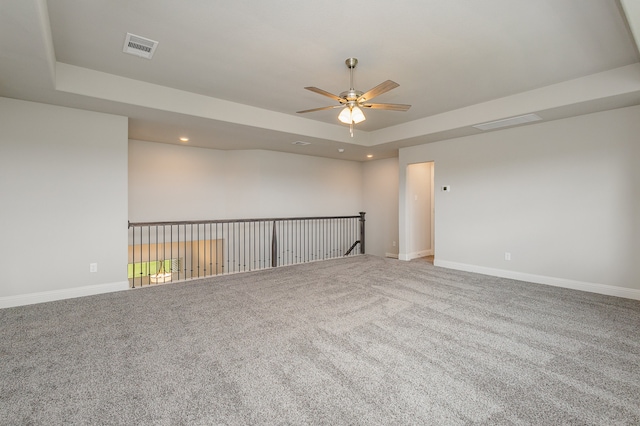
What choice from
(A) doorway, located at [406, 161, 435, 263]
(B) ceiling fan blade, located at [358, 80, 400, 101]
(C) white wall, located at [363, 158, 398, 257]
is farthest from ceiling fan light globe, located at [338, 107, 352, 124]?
(C) white wall, located at [363, 158, 398, 257]

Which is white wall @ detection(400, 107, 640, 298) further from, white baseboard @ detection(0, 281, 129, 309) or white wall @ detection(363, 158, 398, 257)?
white baseboard @ detection(0, 281, 129, 309)

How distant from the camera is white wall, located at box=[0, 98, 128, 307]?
3645 millimetres

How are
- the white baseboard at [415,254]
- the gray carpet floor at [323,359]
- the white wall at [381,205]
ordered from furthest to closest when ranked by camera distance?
the white wall at [381,205] → the white baseboard at [415,254] → the gray carpet floor at [323,359]

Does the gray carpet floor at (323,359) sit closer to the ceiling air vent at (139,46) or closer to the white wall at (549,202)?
the white wall at (549,202)

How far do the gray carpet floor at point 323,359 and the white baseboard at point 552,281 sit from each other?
199 mm

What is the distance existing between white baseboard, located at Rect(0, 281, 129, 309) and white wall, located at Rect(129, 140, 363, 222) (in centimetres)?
213

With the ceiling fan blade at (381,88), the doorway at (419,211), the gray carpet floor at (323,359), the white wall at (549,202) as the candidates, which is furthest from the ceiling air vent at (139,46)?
the doorway at (419,211)

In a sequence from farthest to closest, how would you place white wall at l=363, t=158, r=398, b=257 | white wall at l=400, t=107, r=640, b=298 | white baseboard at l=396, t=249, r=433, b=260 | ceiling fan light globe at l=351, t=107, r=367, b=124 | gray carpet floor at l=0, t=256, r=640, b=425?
white wall at l=363, t=158, r=398, b=257, white baseboard at l=396, t=249, r=433, b=260, white wall at l=400, t=107, r=640, b=298, ceiling fan light globe at l=351, t=107, r=367, b=124, gray carpet floor at l=0, t=256, r=640, b=425

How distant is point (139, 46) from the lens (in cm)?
298

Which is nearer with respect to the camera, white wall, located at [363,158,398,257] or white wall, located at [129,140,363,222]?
white wall, located at [129,140,363,222]

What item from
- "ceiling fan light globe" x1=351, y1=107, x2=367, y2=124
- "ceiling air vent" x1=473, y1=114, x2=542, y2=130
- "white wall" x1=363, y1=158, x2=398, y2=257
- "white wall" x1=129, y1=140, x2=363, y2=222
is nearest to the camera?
"ceiling fan light globe" x1=351, y1=107, x2=367, y2=124

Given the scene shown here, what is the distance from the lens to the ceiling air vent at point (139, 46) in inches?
112

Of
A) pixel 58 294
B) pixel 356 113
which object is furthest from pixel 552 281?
pixel 58 294

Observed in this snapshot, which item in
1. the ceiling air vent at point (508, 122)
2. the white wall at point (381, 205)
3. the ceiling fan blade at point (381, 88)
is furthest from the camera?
the white wall at point (381, 205)
